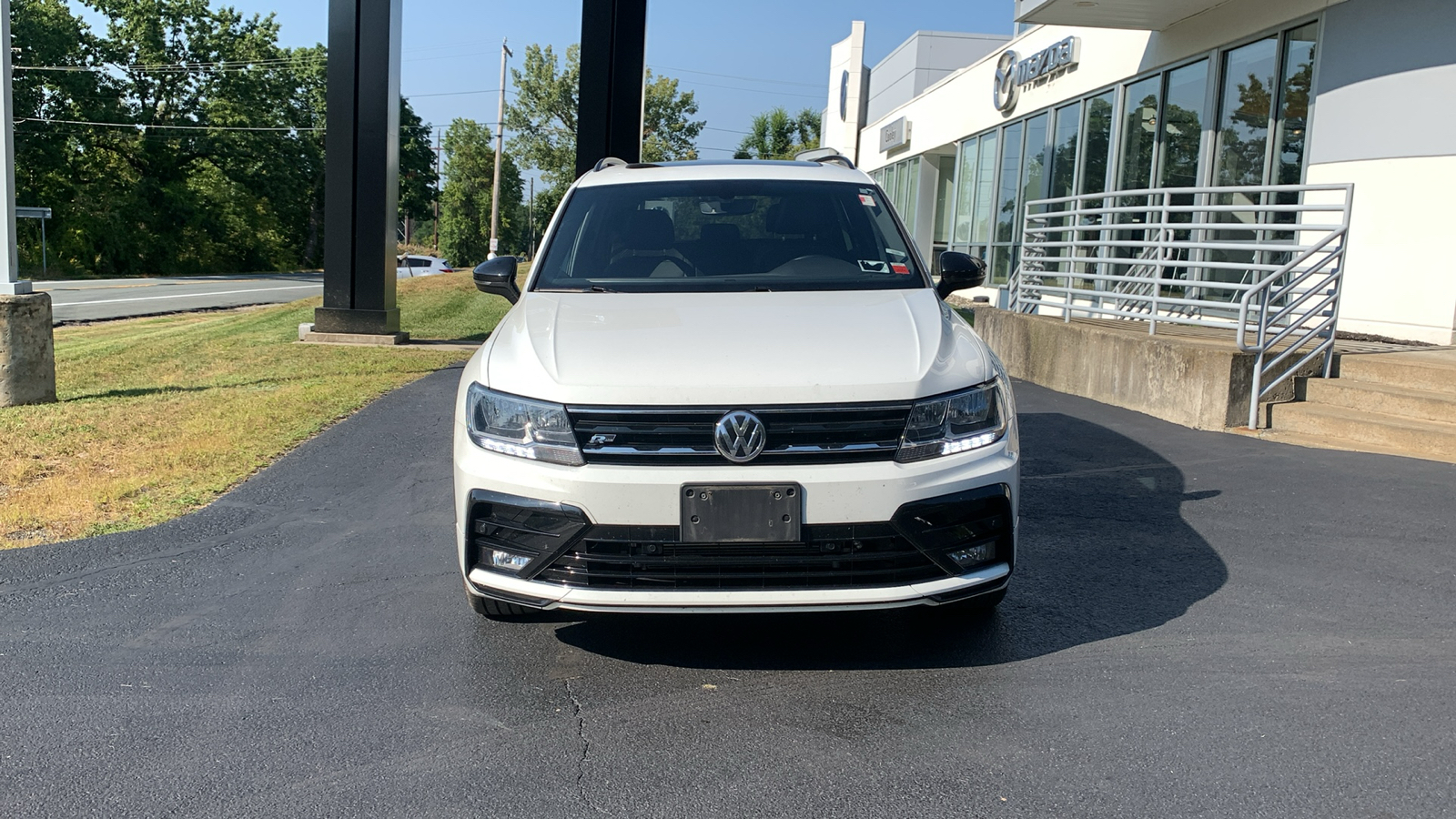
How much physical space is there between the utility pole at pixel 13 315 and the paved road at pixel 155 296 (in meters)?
14.4

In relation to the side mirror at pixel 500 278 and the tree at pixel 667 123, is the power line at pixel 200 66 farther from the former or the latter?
the side mirror at pixel 500 278

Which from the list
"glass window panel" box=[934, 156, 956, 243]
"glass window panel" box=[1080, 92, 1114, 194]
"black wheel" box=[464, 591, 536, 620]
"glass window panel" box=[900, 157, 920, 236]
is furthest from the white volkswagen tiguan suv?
"glass window panel" box=[900, 157, 920, 236]

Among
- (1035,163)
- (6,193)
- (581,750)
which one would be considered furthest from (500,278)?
(1035,163)

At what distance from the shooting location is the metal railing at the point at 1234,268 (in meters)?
8.48

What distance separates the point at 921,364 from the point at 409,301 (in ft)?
59.9

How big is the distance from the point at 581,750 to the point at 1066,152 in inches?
709

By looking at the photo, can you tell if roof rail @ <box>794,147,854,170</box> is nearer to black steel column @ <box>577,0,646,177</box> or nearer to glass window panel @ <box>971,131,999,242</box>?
black steel column @ <box>577,0,646,177</box>

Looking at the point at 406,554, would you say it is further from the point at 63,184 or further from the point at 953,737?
the point at 63,184

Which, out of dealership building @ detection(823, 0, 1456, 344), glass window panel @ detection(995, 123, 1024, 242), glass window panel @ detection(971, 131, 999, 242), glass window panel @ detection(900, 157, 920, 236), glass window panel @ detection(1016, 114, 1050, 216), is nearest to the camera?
dealership building @ detection(823, 0, 1456, 344)

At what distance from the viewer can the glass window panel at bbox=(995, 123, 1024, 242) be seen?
21828 millimetres

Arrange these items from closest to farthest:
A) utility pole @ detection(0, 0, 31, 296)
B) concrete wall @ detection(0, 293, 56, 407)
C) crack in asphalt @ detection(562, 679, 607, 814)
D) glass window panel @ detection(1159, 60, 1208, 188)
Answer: crack in asphalt @ detection(562, 679, 607, 814) → concrete wall @ detection(0, 293, 56, 407) → utility pole @ detection(0, 0, 31, 296) → glass window panel @ detection(1159, 60, 1208, 188)

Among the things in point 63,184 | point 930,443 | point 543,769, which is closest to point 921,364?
point 930,443

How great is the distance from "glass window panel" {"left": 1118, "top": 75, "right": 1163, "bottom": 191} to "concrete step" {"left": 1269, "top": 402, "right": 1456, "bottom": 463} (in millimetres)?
7988

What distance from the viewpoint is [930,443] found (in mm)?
3484
